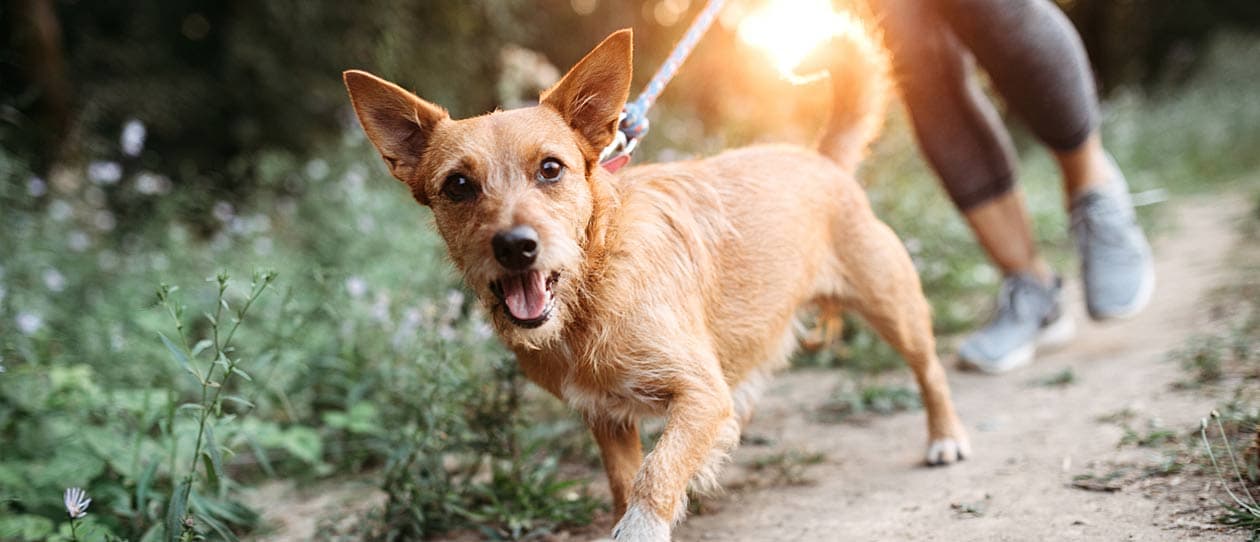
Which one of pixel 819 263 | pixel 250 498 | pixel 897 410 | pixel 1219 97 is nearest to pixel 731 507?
pixel 819 263

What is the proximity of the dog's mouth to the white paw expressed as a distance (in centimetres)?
54

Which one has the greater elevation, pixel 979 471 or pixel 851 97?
pixel 851 97

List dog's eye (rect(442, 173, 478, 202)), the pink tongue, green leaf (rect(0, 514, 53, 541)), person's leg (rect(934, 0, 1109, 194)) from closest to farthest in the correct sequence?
1. the pink tongue
2. dog's eye (rect(442, 173, 478, 202))
3. green leaf (rect(0, 514, 53, 541))
4. person's leg (rect(934, 0, 1109, 194))

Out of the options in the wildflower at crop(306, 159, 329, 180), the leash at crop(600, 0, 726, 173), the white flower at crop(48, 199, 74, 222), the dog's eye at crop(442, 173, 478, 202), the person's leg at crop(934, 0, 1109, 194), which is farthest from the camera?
the wildflower at crop(306, 159, 329, 180)

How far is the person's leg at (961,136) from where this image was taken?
3.64m

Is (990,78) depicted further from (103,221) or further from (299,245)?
(103,221)

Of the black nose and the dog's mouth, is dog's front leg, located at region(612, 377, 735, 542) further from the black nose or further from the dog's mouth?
the black nose

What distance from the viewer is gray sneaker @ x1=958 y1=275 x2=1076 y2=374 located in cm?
393

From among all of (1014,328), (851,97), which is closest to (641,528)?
(851,97)

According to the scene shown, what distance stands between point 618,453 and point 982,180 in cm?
244

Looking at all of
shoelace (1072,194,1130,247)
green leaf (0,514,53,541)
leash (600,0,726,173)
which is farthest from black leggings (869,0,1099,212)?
green leaf (0,514,53,541)

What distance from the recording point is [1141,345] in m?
3.90

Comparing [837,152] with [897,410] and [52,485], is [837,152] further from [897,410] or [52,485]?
[52,485]

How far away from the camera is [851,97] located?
10.8 feet
